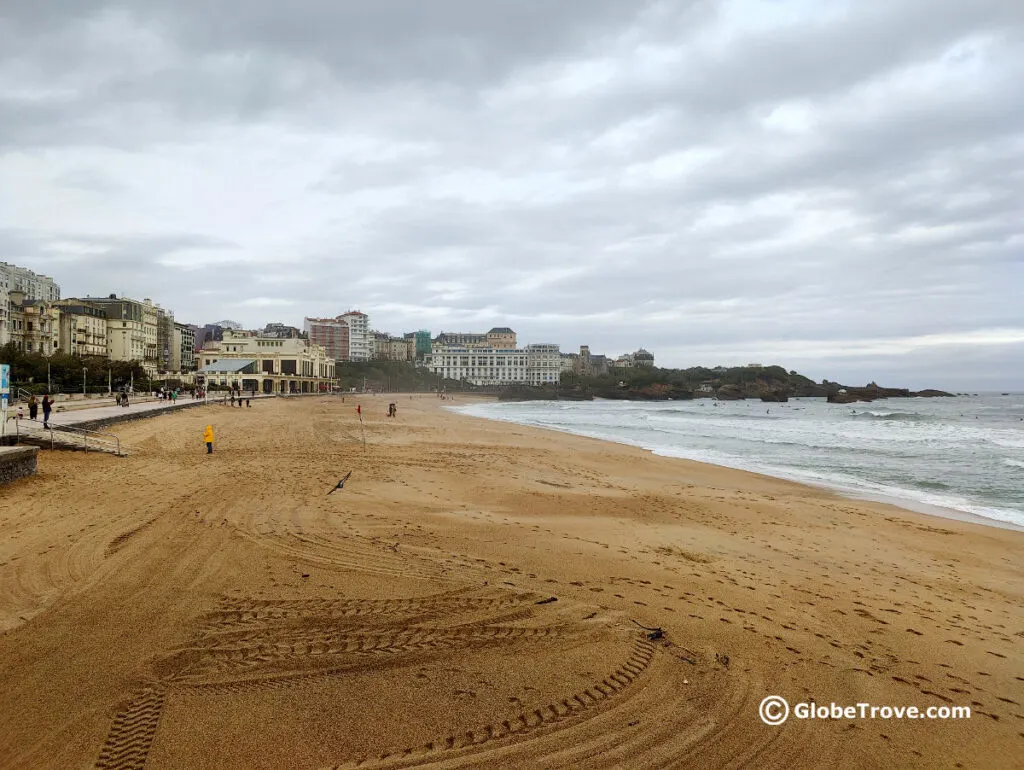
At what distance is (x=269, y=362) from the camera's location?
321 ft

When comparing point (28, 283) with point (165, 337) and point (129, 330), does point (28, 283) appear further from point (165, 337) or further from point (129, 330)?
point (129, 330)

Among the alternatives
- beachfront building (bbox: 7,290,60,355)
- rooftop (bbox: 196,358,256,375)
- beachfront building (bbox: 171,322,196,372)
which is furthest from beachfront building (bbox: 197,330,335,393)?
beachfront building (bbox: 7,290,60,355)

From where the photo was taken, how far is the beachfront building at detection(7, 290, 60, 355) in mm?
67375

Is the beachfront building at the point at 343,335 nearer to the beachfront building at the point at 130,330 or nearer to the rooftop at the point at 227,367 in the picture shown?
the beachfront building at the point at 130,330

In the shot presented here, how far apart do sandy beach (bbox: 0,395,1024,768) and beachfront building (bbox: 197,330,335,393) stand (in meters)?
90.3

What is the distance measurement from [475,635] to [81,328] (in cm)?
9777

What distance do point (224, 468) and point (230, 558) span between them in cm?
834

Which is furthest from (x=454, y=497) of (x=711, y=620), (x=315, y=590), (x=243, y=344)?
(x=243, y=344)

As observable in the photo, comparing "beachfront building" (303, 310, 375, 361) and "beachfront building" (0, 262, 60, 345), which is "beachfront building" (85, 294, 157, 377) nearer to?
"beachfront building" (0, 262, 60, 345)

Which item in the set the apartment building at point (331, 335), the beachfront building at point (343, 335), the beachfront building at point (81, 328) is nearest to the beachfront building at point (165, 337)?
the beachfront building at point (81, 328)

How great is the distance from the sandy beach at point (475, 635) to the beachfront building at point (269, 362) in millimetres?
90281

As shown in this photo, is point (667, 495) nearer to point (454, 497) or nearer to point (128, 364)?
point (454, 497)

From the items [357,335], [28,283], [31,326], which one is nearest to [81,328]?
[31,326]

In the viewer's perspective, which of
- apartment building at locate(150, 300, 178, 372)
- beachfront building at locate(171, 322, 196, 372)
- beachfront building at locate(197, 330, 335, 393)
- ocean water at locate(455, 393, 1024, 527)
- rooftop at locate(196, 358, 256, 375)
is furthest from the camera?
beachfront building at locate(171, 322, 196, 372)
